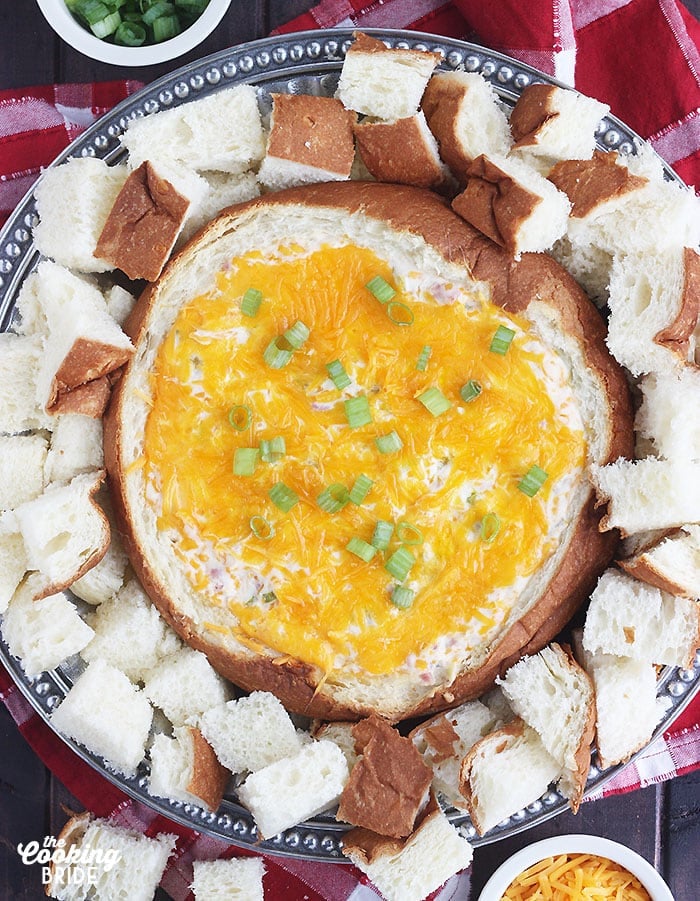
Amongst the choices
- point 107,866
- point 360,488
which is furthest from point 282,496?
point 107,866

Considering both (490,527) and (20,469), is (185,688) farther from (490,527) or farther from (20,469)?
(490,527)

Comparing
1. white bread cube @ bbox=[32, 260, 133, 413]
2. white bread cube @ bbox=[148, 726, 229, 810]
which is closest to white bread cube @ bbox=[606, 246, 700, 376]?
white bread cube @ bbox=[32, 260, 133, 413]

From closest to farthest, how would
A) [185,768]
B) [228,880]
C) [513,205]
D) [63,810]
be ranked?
[513,205]
[185,768]
[228,880]
[63,810]

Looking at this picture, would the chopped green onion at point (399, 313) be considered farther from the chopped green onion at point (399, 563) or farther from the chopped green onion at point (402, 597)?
the chopped green onion at point (402, 597)

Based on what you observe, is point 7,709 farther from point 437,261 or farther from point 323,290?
point 437,261

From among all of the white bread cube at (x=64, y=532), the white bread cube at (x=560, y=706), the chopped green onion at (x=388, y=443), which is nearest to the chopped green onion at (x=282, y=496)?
the chopped green onion at (x=388, y=443)
